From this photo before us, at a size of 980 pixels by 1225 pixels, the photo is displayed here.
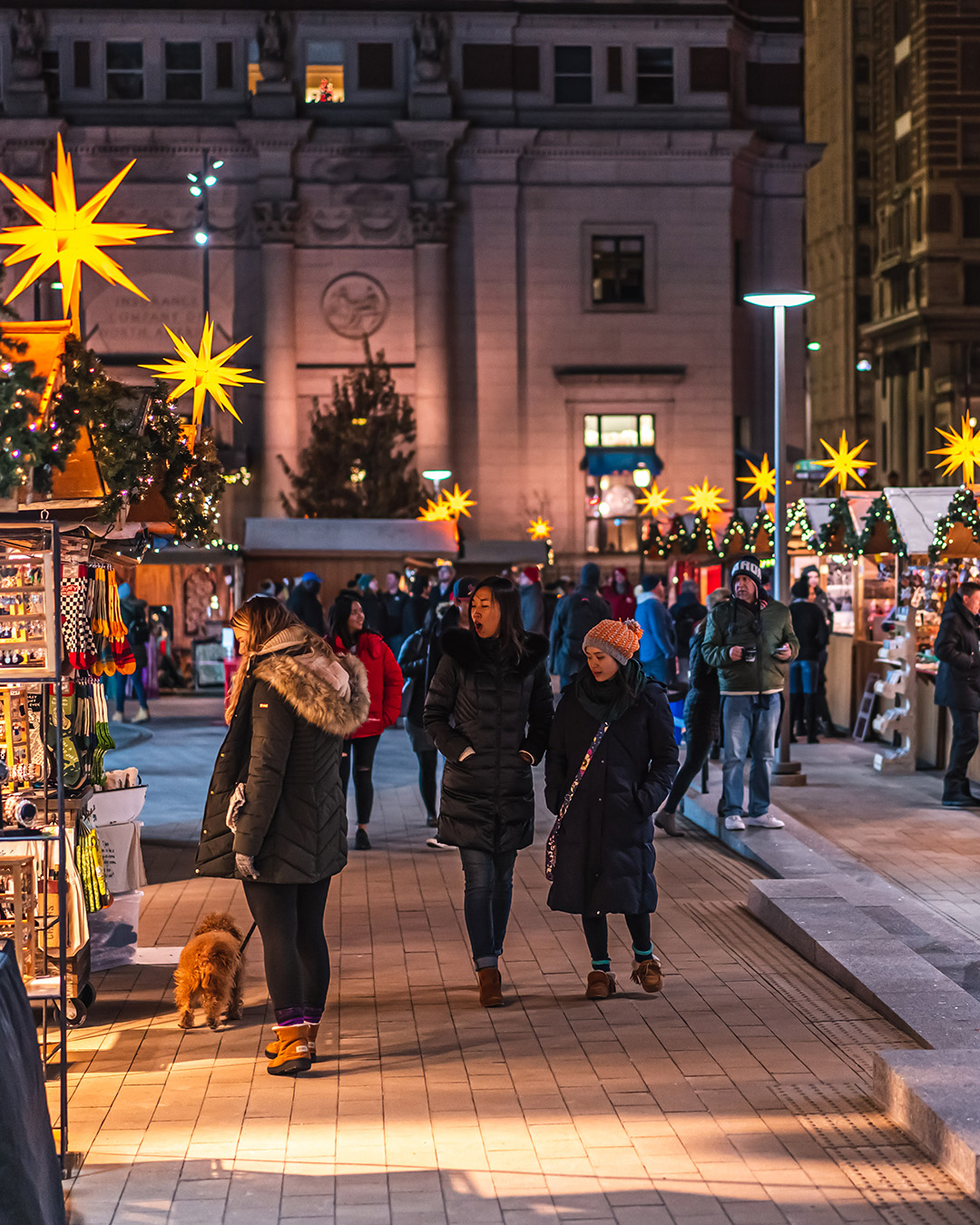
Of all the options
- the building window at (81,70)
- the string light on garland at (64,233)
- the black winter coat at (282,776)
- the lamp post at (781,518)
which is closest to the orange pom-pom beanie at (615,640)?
the black winter coat at (282,776)

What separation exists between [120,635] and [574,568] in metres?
37.1

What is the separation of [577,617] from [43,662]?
11946 millimetres

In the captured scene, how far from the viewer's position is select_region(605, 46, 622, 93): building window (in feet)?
152

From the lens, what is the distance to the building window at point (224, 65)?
46.0m

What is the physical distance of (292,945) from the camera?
7.07 metres

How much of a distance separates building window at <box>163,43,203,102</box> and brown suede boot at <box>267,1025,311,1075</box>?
42.7 meters

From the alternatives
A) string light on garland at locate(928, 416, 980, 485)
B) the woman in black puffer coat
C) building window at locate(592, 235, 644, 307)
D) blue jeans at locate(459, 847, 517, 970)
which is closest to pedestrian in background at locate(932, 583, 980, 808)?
the woman in black puffer coat

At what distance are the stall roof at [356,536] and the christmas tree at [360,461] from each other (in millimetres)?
10684

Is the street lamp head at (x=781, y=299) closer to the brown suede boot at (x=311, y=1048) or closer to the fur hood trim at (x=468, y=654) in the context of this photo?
the fur hood trim at (x=468, y=654)

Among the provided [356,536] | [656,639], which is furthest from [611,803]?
[356,536]

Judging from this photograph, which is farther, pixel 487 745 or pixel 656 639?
pixel 656 639

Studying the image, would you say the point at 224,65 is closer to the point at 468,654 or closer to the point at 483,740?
the point at 468,654

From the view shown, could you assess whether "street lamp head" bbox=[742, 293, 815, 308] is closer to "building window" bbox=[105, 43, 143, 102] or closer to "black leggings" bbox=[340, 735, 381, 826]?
"black leggings" bbox=[340, 735, 381, 826]

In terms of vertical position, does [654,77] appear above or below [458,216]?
above
